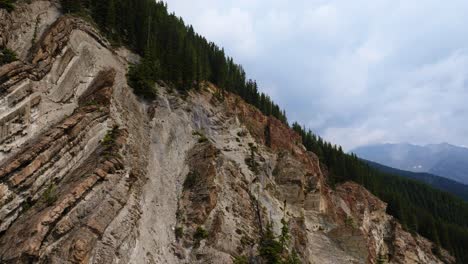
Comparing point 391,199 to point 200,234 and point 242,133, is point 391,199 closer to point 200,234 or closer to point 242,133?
point 242,133

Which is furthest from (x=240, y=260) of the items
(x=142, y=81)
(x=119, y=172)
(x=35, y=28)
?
(x=35, y=28)

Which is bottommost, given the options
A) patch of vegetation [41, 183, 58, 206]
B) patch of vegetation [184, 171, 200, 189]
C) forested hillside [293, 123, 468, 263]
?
patch of vegetation [41, 183, 58, 206]

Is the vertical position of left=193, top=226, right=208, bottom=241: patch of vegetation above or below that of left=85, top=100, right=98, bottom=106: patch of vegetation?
below

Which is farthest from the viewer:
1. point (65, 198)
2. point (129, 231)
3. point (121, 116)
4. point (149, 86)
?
point (149, 86)

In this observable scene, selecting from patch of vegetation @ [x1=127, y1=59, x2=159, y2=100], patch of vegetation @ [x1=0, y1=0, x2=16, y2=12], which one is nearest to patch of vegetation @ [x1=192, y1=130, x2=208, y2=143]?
patch of vegetation @ [x1=127, y1=59, x2=159, y2=100]

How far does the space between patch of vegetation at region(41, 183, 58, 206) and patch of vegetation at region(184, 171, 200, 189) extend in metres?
14.1

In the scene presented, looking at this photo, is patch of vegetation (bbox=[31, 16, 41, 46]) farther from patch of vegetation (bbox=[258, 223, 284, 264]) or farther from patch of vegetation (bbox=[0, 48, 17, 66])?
patch of vegetation (bbox=[258, 223, 284, 264])

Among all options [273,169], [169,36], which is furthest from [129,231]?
[169,36]

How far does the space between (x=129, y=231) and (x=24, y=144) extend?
38.8 ft

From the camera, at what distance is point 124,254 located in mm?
30344

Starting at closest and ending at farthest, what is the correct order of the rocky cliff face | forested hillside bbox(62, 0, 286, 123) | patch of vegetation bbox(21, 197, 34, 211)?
1. the rocky cliff face
2. patch of vegetation bbox(21, 197, 34, 211)
3. forested hillside bbox(62, 0, 286, 123)

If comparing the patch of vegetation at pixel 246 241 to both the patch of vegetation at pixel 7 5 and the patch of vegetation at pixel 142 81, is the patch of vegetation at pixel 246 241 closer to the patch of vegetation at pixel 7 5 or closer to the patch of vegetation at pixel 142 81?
the patch of vegetation at pixel 142 81

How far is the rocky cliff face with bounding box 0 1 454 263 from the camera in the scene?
97.6 ft

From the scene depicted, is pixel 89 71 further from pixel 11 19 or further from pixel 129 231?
pixel 129 231
